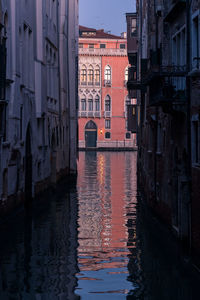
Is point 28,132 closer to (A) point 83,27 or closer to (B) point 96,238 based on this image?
(B) point 96,238

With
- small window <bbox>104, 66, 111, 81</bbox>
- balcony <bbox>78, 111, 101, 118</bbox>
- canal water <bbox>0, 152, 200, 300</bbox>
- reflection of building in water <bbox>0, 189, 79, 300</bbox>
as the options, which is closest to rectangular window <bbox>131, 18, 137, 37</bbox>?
canal water <bbox>0, 152, 200, 300</bbox>

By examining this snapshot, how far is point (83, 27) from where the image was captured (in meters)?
94.1

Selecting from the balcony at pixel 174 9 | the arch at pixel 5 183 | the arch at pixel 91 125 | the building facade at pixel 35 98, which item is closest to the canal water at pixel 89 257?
the arch at pixel 5 183

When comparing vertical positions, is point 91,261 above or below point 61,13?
below

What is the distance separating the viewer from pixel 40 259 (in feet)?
43.1

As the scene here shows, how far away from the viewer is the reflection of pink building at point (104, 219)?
1348 centimetres

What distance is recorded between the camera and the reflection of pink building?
531 inches

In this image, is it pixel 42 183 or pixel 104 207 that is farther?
pixel 42 183

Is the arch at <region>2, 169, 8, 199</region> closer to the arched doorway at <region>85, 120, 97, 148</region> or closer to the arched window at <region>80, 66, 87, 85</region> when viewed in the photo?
the arched window at <region>80, 66, 87, 85</region>

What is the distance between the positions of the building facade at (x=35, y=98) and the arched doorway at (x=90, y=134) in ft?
163

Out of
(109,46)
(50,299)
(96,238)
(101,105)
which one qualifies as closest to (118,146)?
(101,105)

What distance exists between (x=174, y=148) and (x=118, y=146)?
74795 mm

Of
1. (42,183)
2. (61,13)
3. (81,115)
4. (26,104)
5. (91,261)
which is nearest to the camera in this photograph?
(91,261)

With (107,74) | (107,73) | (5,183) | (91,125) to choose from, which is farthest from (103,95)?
(5,183)
